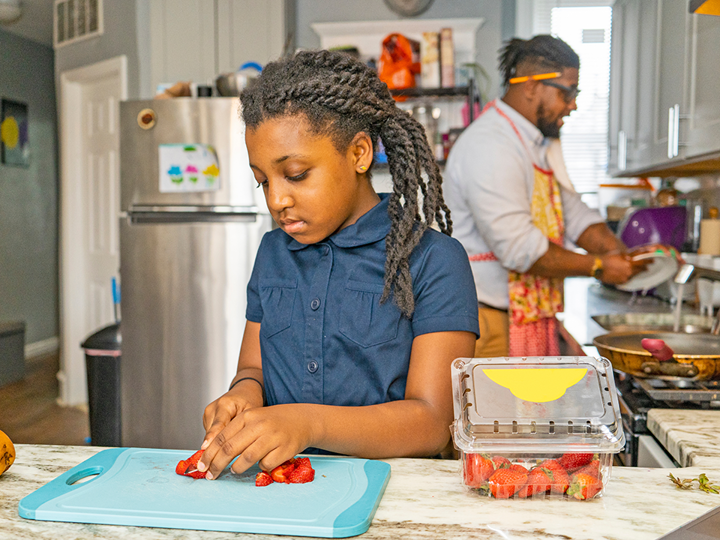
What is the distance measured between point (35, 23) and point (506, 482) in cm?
510

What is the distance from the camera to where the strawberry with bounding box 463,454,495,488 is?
76 centimetres

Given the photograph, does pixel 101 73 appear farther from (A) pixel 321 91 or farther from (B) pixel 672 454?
(B) pixel 672 454

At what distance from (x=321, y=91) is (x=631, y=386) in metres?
0.90

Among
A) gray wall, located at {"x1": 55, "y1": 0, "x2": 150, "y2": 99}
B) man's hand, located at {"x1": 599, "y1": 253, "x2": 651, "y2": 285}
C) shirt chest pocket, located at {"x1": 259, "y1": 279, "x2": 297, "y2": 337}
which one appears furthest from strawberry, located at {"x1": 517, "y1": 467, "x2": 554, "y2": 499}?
gray wall, located at {"x1": 55, "y1": 0, "x2": 150, "y2": 99}

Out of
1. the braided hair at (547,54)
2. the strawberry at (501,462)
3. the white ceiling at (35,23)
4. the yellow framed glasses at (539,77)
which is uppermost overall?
the white ceiling at (35,23)

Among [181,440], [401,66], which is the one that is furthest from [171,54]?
[181,440]

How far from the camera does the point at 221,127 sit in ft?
8.38

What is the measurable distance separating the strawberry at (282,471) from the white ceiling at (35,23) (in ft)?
14.5

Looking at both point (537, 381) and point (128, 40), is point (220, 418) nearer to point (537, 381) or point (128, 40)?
point (537, 381)

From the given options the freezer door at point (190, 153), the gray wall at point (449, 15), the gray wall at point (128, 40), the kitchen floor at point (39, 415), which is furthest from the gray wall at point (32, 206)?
the freezer door at point (190, 153)

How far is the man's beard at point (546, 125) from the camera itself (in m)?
1.91

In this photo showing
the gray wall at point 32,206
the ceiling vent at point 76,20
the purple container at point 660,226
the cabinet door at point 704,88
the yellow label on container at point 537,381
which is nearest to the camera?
the yellow label on container at point 537,381

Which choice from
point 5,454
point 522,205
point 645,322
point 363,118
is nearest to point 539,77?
point 522,205

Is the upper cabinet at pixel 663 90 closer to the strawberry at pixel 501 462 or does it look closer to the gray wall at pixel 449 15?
the gray wall at pixel 449 15
